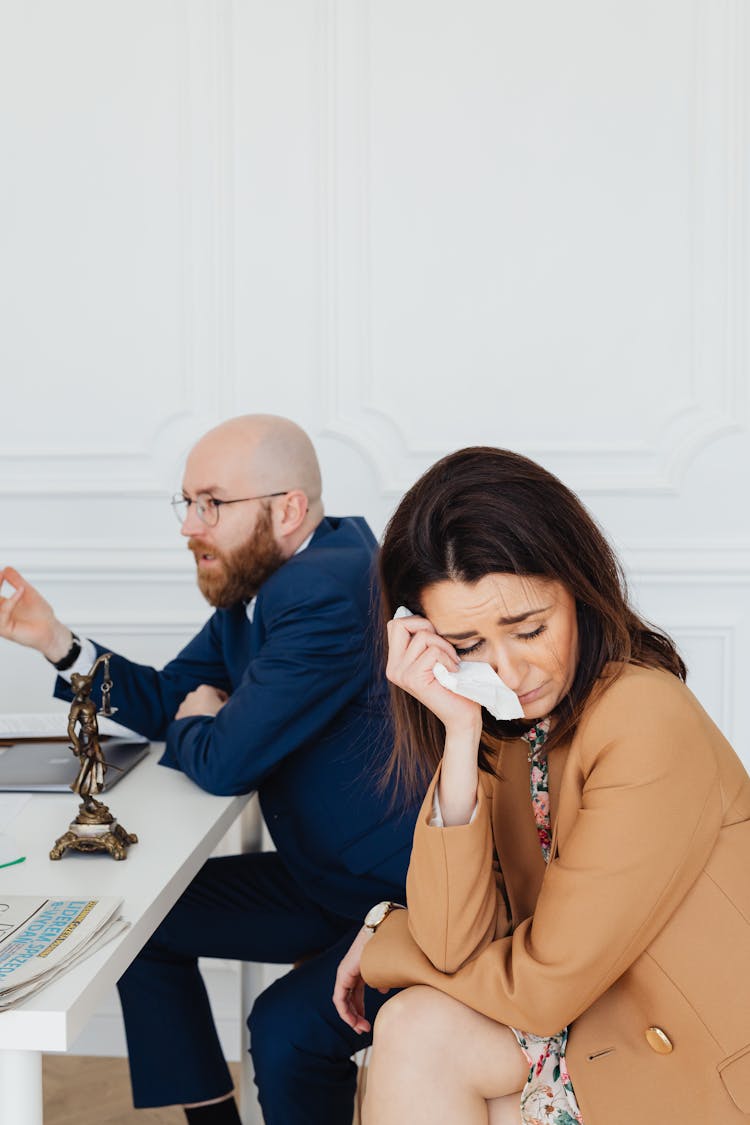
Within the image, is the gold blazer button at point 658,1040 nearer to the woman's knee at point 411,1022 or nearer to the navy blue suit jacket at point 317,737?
the woman's knee at point 411,1022

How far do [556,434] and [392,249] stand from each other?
1.87 feet

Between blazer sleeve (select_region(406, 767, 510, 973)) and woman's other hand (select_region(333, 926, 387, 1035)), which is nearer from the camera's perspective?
blazer sleeve (select_region(406, 767, 510, 973))

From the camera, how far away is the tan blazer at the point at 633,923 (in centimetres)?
119

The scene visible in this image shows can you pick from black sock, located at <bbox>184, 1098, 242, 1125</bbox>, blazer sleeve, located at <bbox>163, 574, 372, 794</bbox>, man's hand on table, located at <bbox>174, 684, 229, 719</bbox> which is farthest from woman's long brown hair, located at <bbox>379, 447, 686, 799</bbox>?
black sock, located at <bbox>184, 1098, 242, 1125</bbox>

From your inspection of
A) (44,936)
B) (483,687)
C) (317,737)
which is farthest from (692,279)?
(44,936)

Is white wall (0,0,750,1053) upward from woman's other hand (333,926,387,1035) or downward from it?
upward

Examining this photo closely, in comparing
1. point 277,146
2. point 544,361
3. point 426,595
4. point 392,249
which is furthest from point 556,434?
point 426,595

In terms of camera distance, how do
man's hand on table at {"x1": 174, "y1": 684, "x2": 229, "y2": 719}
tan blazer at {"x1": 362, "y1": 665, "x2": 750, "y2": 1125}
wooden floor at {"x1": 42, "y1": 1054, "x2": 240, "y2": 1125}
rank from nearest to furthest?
tan blazer at {"x1": 362, "y1": 665, "x2": 750, "y2": 1125}, man's hand on table at {"x1": 174, "y1": 684, "x2": 229, "y2": 719}, wooden floor at {"x1": 42, "y1": 1054, "x2": 240, "y2": 1125}

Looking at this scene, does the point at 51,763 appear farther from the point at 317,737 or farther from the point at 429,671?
the point at 429,671

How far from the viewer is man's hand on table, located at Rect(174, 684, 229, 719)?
1.97 metres

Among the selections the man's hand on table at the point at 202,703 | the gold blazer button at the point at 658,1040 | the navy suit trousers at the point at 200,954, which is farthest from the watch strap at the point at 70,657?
the gold blazer button at the point at 658,1040

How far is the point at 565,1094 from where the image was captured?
4.13 ft

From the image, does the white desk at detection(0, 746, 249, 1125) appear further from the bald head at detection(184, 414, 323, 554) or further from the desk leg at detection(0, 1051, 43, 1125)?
the bald head at detection(184, 414, 323, 554)

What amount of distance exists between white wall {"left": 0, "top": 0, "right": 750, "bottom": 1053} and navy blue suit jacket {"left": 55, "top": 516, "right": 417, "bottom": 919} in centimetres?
87
